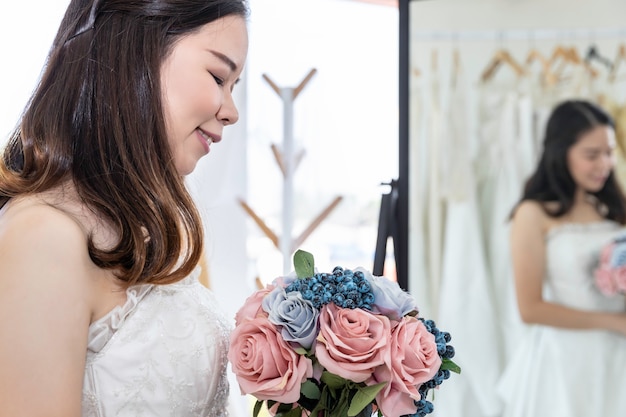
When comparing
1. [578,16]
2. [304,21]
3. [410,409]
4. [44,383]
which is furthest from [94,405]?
[304,21]

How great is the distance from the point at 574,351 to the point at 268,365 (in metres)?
1.55

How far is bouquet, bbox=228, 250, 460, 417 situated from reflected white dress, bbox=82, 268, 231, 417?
188 mm

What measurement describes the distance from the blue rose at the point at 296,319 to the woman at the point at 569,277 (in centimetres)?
147

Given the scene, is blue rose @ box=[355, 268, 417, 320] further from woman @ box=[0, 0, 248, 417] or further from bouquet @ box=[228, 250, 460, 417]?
woman @ box=[0, 0, 248, 417]

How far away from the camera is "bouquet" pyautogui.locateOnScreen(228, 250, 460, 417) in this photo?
1137 millimetres

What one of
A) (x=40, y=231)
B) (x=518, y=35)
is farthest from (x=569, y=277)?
(x=40, y=231)

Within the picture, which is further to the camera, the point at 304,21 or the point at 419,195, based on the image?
the point at 304,21

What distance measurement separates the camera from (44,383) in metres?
1.15

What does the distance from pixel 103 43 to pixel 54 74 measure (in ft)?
0.35

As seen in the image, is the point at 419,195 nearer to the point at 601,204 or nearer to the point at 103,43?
the point at 601,204

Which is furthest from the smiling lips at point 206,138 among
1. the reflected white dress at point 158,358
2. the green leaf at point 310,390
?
the green leaf at point 310,390

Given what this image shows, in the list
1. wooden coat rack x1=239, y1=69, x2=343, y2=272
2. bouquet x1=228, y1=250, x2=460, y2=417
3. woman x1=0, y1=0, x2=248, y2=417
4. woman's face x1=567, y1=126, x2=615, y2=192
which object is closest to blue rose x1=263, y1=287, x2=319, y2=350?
bouquet x1=228, y1=250, x2=460, y2=417

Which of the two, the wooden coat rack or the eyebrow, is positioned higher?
the eyebrow

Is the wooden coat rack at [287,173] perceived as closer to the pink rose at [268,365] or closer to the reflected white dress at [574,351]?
the reflected white dress at [574,351]
